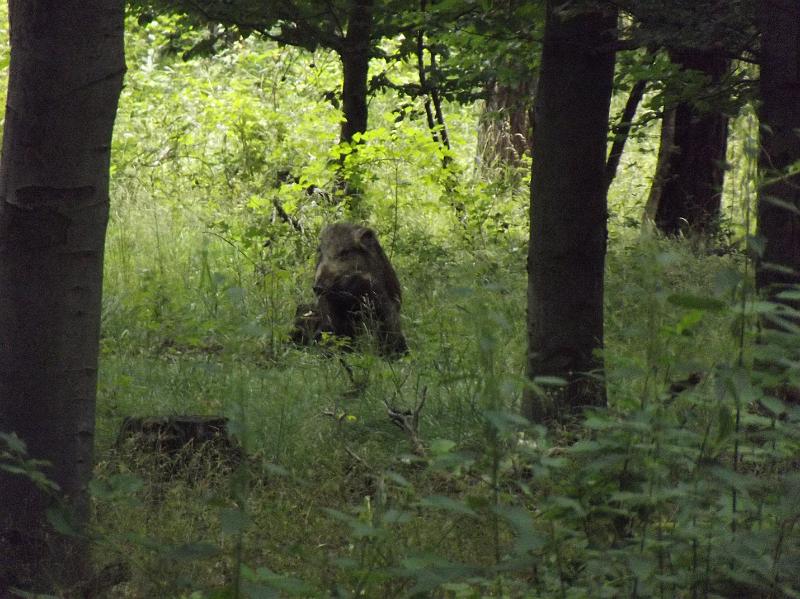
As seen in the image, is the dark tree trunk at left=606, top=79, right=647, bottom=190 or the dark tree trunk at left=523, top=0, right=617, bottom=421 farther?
the dark tree trunk at left=606, top=79, right=647, bottom=190

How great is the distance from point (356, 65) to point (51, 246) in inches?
286

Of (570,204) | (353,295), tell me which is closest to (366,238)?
(353,295)

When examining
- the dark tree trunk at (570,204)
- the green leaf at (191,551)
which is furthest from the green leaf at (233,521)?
the dark tree trunk at (570,204)

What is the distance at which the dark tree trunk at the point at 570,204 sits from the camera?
480 cm

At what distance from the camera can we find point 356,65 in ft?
33.3

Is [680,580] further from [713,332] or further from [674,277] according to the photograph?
[674,277]

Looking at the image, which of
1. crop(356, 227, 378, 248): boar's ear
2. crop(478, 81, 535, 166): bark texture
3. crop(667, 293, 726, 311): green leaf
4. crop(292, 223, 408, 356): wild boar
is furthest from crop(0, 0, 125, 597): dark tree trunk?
crop(478, 81, 535, 166): bark texture

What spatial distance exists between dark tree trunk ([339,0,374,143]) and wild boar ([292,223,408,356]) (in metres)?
2.82

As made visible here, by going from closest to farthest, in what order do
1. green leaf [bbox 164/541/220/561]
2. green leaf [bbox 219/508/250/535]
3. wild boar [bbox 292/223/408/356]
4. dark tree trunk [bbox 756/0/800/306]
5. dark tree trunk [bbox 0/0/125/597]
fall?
green leaf [bbox 219/508/250/535] < green leaf [bbox 164/541/220/561] < dark tree trunk [bbox 0/0/125/597] < dark tree trunk [bbox 756/0/800/306] < wild boar [bbox 292/223/408/356]

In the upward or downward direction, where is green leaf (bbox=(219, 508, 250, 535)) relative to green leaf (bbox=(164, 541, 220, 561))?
upward

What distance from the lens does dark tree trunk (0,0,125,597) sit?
10.4ft

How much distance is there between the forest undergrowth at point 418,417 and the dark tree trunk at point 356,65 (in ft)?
1.02

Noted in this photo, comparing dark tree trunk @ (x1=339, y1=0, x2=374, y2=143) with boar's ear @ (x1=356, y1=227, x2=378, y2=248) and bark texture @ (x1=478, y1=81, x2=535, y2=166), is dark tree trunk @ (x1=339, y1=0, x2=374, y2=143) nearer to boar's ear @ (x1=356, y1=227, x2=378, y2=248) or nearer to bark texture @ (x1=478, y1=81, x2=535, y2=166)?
boar's ear @ (x1=356, y1=227, x2=378, y2=248)

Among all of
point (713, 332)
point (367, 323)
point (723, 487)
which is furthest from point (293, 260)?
point (723, 487)
